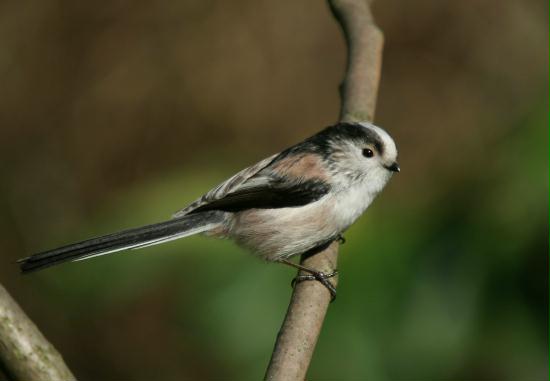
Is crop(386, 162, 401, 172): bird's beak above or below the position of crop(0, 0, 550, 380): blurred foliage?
below

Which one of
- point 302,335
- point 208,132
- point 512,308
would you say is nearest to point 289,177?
point 302,335

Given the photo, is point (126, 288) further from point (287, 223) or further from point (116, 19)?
point (116, 19)

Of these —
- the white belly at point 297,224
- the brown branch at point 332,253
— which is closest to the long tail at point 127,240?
the white belly at point 297,224

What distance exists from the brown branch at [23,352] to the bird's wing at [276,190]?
1709 millimetres

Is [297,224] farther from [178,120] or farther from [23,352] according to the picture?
[178,120]

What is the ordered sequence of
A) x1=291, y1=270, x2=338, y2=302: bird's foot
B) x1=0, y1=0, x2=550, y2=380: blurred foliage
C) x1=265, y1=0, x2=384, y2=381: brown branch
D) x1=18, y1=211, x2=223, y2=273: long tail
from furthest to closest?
x1=0, y1=0, x2=550, y2=380: blurred foliage
x1=291, y1=270, x2=338, y2=302: bird's foot
x1=18, y1=211, x2=223, y2=273: long tail
x1=265, y1=0, x2=384, y2=381: brown branch

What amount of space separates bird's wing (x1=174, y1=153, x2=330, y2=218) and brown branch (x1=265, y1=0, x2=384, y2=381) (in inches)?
11.4

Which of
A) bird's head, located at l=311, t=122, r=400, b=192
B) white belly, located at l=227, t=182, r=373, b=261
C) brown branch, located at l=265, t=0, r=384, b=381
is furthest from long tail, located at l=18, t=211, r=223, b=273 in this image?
bird's head, located at l=311, t=122, r=400, b=192

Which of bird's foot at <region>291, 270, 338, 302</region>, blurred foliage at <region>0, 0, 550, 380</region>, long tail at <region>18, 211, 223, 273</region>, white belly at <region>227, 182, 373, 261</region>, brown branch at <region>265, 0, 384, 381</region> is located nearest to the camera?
brown branch at <region>265, 0, 384, 381</region>

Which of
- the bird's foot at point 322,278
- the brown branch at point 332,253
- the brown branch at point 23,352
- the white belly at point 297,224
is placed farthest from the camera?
the white belly at point 297,224

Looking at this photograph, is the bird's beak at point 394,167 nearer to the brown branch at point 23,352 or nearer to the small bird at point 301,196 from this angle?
the small bird at point 301,196

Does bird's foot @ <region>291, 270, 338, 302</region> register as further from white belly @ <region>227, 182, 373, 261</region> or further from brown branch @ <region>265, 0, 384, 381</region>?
white belly @ <region>227, 182, 373, 261</region>

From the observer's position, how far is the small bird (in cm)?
348

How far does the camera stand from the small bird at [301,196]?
3.48 metres
